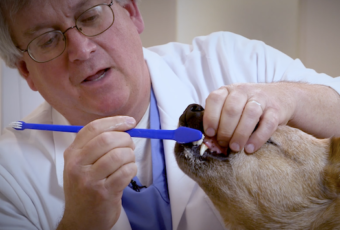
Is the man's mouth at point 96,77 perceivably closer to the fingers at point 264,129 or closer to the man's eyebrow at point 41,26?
the man's eyebrow at point 41,26

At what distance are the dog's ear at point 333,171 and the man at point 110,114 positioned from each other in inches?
4.3

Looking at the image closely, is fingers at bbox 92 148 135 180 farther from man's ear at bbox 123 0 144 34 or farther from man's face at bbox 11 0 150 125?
man's ear at bbox 123 0 144 34

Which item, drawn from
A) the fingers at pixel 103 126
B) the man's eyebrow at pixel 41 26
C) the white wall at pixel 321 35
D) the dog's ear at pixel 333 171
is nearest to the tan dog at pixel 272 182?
the dog's ear at pixel 333 171

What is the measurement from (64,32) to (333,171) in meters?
0.68

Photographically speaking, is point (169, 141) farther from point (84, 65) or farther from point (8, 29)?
point (8, 29)

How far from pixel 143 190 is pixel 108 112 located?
0.77 ft

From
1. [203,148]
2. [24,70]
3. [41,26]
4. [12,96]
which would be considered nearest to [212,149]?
[203,148]

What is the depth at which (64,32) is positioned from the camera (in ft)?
2.13

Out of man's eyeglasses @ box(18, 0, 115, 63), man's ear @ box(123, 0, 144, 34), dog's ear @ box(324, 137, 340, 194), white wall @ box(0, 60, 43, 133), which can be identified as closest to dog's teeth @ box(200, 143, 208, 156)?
dog's ear @ box(324, 137, 340, 194)

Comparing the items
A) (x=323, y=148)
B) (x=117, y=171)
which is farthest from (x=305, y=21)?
(x=117, y=171)

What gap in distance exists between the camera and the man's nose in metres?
0.64

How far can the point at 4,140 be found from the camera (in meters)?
0.79

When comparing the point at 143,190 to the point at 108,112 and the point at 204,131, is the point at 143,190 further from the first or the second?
the point at 204,131

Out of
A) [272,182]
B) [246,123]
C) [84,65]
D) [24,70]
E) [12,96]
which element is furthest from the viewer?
[12,96]
